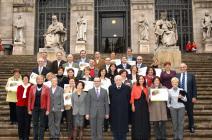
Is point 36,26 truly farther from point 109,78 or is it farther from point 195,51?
point 109,78

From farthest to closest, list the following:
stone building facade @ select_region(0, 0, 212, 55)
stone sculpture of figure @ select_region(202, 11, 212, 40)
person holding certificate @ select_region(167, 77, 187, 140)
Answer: stone building facade @ select_region(0, 0, 212, 55), stone sculpture of figure @ select_region(202, 11, 212, 40), person holding certificate @ select_region(167, 77, 187, 140)

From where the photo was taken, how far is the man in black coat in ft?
36.0

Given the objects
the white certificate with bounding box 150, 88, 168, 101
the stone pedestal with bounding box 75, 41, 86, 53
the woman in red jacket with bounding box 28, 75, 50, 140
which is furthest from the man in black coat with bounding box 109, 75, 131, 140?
the stone pedestal with bounding box 75, 41, 86, 53

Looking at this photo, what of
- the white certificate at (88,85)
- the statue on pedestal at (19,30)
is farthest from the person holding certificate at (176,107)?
the statue on pedestal at (19,30)

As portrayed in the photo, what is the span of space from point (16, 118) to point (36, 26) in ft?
67.8

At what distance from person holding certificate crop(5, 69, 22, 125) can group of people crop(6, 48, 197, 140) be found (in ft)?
1.79

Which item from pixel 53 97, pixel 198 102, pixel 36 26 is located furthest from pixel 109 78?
pixel 36 26

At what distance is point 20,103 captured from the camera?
39.7ft

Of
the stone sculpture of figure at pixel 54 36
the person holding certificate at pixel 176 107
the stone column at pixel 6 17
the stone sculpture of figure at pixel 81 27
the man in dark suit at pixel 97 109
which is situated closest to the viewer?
the man in dark suit at pixel 97 109

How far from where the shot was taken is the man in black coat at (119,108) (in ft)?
36.0

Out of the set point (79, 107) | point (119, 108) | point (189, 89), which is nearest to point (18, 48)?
point (79, 107)

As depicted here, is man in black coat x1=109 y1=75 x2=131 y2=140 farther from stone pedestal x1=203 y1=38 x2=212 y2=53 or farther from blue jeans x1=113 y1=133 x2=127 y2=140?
stone pedestal x1=203 y1=38 x2=212 y2=53

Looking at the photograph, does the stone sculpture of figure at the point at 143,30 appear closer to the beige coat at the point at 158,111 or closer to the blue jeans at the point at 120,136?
the beige coat at the point at 158,111

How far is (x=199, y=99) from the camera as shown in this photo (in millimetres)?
15438
